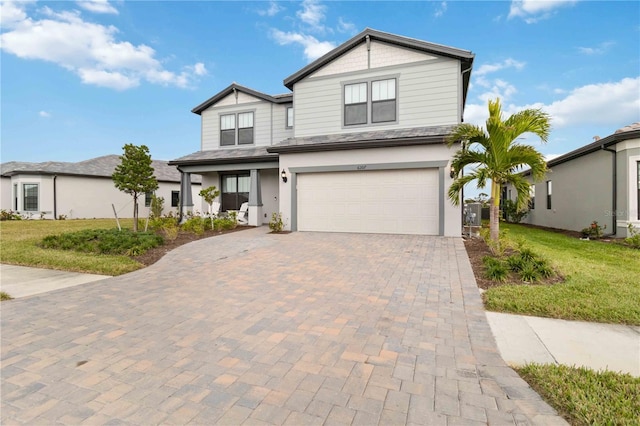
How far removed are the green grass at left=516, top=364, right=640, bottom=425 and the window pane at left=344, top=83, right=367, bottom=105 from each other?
1175 cm

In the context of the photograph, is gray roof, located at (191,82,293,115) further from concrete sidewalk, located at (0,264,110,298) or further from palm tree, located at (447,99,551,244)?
concrete sidewalk, located at (0,264,110,298)

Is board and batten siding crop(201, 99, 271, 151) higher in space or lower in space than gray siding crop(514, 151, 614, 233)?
higher

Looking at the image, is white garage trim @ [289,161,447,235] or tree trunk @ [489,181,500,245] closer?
tree trunk @ [489,181,500,245]

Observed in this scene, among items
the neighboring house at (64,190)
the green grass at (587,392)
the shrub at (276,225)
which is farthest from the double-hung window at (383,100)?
the neighboring house at (64,190)

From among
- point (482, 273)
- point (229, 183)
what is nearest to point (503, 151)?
point (482, 273)

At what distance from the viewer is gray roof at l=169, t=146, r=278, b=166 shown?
14672mm

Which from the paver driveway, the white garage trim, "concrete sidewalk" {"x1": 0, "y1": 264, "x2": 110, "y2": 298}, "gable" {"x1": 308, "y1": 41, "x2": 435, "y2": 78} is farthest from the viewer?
"gable" {"x1": 308, "y1": 41, "x2": 435, "y2": 78}

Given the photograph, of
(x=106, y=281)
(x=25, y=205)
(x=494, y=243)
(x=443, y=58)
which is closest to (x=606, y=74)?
(x=443, y=58)

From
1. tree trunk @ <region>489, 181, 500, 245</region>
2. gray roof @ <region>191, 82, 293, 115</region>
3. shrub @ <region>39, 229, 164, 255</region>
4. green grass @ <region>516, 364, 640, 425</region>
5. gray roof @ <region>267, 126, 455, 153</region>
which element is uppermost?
gray roof @ <region>191, 82, 293, 115</region>

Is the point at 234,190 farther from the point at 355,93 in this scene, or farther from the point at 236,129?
the point at 355,93

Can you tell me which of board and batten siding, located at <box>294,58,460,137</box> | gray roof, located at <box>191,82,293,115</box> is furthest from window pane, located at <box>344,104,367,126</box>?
gray roof, located at <box>191,82,293,115</box>

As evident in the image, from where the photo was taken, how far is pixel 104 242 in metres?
9.02

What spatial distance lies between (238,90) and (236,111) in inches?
43.0

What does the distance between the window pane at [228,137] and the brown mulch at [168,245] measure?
5505 mm
